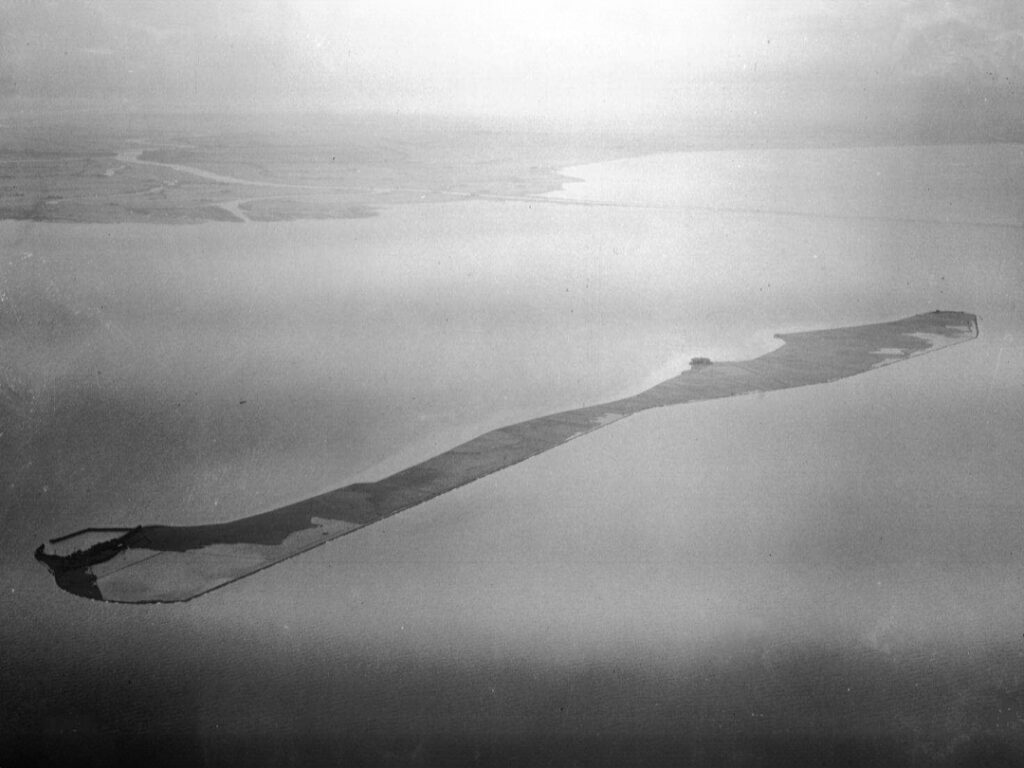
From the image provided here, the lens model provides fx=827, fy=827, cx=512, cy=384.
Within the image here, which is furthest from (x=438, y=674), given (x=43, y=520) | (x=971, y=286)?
(x=971, y=286)

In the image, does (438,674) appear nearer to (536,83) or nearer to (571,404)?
(571,404)

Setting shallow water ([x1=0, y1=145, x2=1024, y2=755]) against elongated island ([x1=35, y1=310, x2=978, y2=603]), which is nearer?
shallow water ([x1=0, y1=145, x2=1024, y2=755])

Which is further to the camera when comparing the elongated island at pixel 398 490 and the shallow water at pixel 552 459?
the elongated island at pixel 398 490
